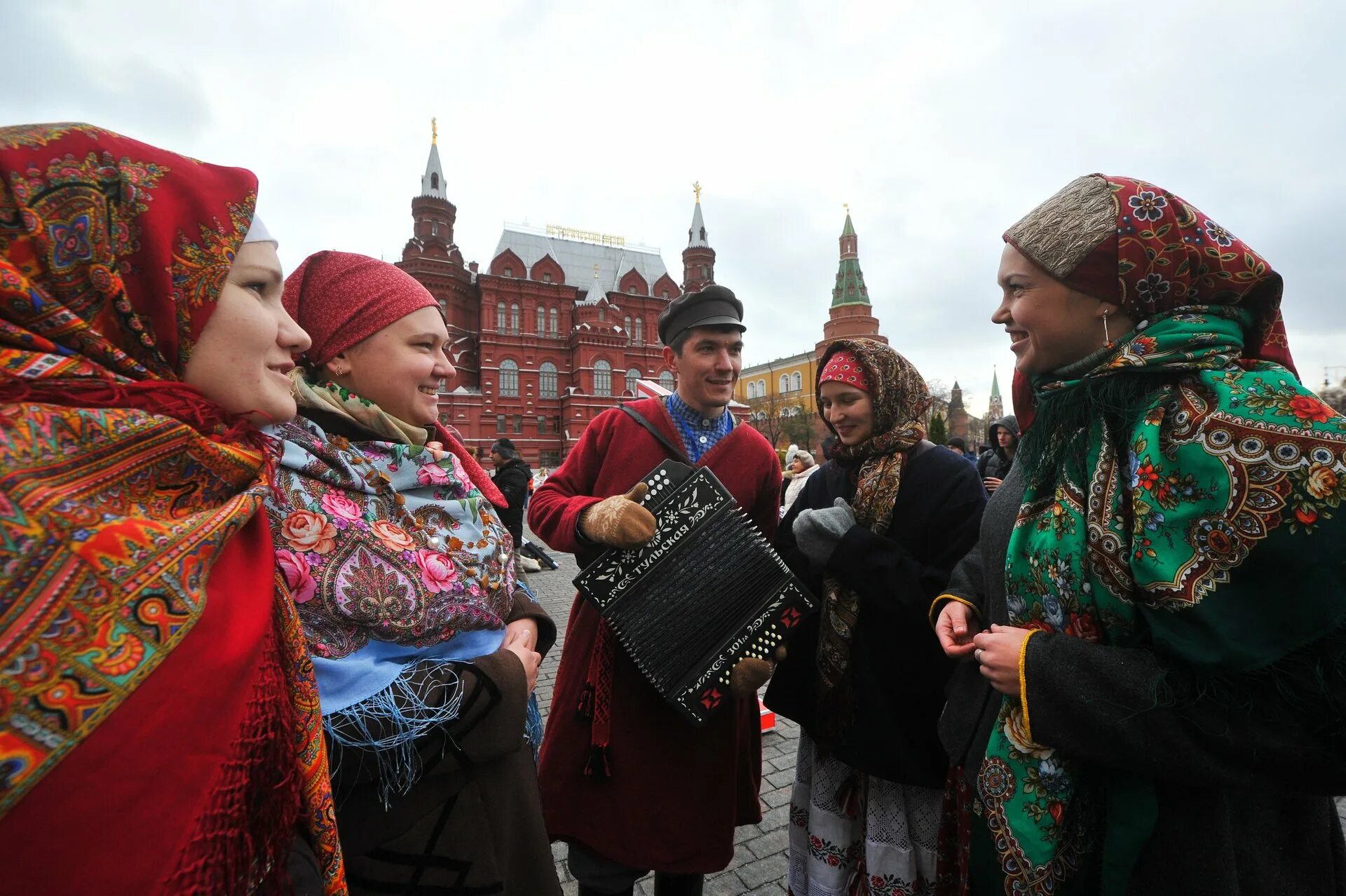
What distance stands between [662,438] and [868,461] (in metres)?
0.91

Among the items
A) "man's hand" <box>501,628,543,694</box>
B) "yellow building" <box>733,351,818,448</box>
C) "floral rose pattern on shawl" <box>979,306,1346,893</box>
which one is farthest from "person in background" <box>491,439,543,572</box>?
"yellow building" <box>733,351,818,448</box>

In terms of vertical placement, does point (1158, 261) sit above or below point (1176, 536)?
above

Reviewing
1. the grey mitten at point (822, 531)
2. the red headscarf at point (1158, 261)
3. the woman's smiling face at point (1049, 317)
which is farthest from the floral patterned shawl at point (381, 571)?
the red headscarf at point (1158, 261)

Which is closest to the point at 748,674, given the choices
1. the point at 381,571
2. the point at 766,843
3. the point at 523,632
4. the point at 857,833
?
the point at 523,632

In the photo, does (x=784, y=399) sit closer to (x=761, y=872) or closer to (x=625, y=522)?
(x=761, y=872)

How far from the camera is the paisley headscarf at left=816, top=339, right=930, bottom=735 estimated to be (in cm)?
222

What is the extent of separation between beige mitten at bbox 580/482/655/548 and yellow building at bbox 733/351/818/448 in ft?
116

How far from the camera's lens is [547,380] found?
41938 mm

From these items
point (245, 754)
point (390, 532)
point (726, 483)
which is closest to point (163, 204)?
point (390, 532)

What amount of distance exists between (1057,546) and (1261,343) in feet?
2.30

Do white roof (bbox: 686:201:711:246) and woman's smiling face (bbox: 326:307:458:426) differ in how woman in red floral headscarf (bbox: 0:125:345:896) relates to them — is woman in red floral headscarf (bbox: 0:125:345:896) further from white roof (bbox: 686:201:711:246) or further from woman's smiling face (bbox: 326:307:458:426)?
white roof (bbox: 686:201:711:246)

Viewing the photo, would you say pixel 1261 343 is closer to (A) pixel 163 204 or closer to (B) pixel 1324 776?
(B) pixel 1324 776

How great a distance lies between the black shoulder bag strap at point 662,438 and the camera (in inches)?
96.3

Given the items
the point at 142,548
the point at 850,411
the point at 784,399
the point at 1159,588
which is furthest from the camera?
the point at 784,399
